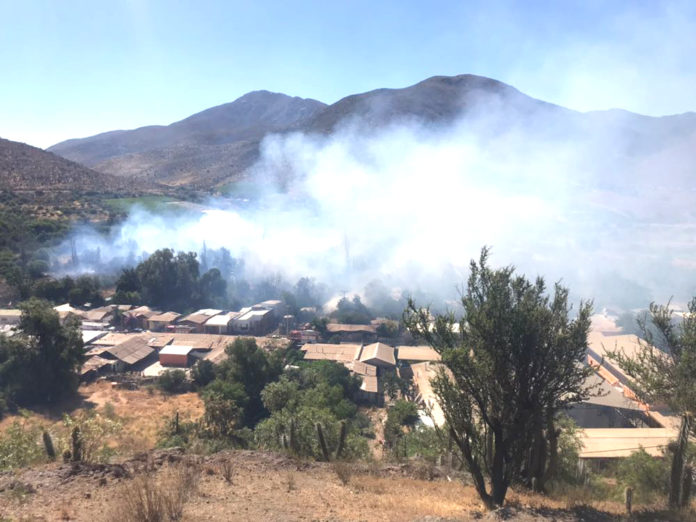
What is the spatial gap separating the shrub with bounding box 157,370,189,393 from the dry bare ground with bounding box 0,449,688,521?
14.0m

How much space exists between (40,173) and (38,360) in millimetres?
56663

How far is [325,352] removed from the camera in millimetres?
27562

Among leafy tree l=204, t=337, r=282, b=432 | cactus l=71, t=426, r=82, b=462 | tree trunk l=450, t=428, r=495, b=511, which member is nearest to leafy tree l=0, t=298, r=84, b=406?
leafy tree l=204, t=337, r=282, b=432

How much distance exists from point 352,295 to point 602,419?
25041 mm

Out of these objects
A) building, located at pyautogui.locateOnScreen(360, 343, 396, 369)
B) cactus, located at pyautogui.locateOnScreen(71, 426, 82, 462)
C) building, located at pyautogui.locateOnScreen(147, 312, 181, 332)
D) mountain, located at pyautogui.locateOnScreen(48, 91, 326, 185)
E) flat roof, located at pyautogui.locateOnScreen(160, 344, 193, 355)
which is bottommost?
building, located at pyautogui.locateOnScreen(360, 343, 396, 369)

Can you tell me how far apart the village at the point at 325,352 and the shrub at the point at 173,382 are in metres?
1.51

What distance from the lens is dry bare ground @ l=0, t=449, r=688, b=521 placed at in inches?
253

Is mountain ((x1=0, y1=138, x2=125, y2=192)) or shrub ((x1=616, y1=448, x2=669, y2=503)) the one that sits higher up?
mountain ((x1=0, y1=138, x2=125, y2=192))

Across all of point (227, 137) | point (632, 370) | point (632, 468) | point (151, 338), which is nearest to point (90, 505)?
point (632, 370)

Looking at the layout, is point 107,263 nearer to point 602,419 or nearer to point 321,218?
point 321,218

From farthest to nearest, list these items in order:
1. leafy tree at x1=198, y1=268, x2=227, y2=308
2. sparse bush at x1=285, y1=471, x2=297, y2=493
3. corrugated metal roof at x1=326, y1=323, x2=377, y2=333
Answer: leafy tree at x1=198, y1=268, x2=227, y2=308
corrugated metal roof at x1=326, y1=323, x2=377, y2=333
sparse bush at x1=285, y1=471, x2=297, y2=493

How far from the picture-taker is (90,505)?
672 centimetres

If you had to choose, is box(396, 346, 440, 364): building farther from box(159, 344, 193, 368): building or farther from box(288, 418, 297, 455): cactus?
box(288, 418, 297, 455): cactus

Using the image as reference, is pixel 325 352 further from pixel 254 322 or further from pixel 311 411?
pixel 311 411
